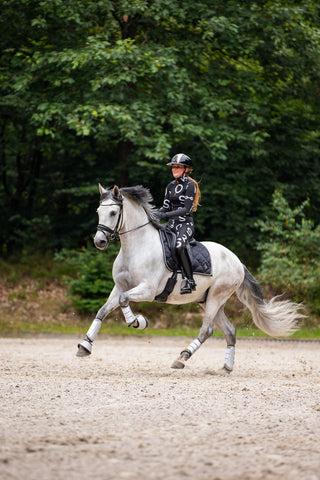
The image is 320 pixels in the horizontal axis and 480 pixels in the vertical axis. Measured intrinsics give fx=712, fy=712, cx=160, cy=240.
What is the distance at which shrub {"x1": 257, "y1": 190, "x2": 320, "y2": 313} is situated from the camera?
59.0 ft

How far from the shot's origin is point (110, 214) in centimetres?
942

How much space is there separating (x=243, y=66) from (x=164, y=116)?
440 cm

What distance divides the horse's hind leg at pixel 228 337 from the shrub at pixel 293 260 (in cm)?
749

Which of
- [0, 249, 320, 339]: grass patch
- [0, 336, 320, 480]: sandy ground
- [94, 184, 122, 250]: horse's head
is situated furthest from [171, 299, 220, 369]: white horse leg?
[0, 249, 320, 339]: grass patch

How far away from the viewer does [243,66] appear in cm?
2164

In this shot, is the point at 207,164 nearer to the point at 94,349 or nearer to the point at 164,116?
the point at 164,116

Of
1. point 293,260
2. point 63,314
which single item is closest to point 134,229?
point 63,314

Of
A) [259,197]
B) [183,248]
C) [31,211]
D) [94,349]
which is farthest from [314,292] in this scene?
[31,211]

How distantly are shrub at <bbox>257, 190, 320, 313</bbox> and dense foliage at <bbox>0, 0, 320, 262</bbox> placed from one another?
1959mm

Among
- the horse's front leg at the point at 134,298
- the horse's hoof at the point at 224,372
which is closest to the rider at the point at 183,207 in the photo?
the horse's front leg at the point at 134,298

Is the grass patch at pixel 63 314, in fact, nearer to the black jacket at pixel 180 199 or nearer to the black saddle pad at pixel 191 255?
the black saddle pad at pixel 191 255

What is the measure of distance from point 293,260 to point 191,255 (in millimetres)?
9347

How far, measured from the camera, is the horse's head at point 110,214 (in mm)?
9289

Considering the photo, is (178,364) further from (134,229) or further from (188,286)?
(134,229)
